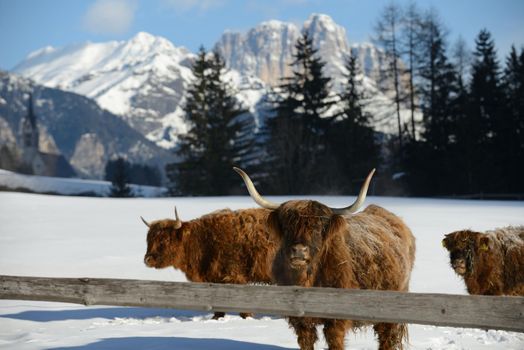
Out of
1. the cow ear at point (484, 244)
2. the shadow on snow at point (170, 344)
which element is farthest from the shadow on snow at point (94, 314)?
the cow ear at point (484, 244)

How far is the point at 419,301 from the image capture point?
4.07 m

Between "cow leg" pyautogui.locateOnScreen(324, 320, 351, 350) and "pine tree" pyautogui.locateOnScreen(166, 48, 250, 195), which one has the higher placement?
"pine tree" pyautogui.locateOnScreen(166, 48, 250, 195)

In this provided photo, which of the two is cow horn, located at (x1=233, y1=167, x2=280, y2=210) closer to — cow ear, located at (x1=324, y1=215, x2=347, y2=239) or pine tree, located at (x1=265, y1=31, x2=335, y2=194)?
cow ear, located at (x1=324, y1=215, x2=347, y2=239)

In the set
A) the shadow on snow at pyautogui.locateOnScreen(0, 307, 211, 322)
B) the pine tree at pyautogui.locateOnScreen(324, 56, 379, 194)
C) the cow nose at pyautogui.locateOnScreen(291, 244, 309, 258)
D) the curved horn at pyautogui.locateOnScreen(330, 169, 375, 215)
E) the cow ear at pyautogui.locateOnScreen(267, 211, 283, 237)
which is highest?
the pine tree at pyautogui.locateOnScreen(324, 56, 379, 194)

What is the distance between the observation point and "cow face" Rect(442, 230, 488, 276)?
7879mm

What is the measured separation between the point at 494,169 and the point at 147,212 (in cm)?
2007

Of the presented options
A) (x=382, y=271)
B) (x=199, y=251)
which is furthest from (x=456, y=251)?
(x=199, y=251)

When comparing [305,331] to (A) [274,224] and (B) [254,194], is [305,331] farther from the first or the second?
(B) [254,194]

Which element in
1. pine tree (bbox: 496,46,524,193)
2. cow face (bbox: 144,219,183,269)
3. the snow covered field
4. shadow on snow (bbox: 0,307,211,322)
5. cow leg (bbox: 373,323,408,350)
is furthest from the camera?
pine tree (bbox: 496,46,524,193)

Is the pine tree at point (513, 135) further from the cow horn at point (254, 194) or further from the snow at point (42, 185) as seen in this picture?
the cow horn at point (254, 194)

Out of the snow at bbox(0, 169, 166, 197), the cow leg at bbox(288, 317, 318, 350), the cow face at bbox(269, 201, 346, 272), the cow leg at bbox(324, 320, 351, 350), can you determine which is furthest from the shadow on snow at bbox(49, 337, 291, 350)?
the snow at bbox(0, 169, 166, 197)

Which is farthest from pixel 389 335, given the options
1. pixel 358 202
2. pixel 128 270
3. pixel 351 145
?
pixel 351 145

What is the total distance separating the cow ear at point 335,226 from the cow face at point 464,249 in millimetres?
3629

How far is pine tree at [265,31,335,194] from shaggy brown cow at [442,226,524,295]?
2601 cm
